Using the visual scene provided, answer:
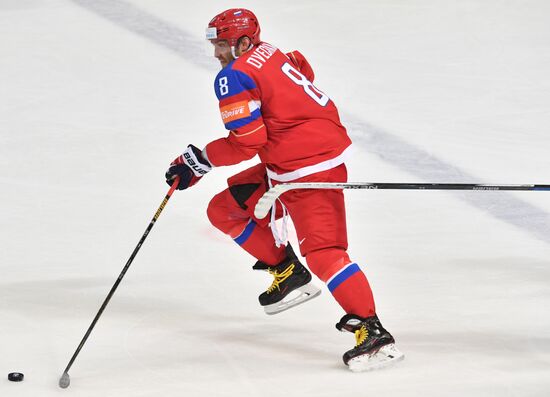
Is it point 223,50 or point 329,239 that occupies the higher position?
point 223,50

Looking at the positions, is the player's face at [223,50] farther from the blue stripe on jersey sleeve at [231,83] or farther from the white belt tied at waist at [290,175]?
the white belt tied at waist at [290,175]

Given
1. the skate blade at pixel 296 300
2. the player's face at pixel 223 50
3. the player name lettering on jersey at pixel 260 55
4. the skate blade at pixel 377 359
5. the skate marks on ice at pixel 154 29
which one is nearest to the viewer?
the skate blade at pixel 377 359

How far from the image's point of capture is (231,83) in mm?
3967

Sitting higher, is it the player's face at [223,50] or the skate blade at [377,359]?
the player's face at [223,50]

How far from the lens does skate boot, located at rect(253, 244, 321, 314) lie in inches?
170

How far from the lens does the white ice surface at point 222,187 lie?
3.96m

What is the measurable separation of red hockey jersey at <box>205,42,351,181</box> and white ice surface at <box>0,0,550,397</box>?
1.92 feet

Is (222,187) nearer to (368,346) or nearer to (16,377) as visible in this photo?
(368,346)

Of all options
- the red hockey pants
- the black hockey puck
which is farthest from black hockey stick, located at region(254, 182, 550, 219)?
the black hockey puck

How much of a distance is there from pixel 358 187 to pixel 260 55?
53cm

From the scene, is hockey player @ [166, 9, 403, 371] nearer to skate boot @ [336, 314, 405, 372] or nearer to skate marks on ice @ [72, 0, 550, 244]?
skate boot @ [336, 314, 405, 372]

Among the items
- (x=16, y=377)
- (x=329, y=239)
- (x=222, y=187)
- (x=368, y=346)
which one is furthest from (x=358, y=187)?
(x=222, y=187)

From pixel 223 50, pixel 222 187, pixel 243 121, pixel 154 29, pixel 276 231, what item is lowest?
pixel 222 187

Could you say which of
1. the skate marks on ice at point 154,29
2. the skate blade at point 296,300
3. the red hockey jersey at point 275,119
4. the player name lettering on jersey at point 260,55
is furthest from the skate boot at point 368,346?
the skate marks on ice at point 154,29
